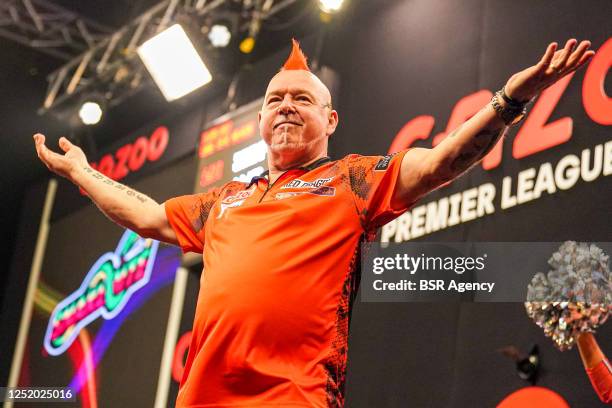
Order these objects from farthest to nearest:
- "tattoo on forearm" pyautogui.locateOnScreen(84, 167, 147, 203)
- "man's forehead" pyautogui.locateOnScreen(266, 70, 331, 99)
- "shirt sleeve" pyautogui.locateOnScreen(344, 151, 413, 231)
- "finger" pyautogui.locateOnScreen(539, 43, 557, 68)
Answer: "tattoo on forearm" pyautogui.locateOnScreen(84, 167, 147, 203), "man's forehead" pyautogui.locateOnScreen(266, 70, 331, 99), "shirt sleeve" pyautogui.locateOnScreen(344, 151, 413, 231), "finger" pyautogui.locateOnScreen(539, 43, 557, 68)

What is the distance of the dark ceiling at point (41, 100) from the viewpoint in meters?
7.24

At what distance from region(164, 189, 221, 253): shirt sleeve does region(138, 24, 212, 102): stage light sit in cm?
457

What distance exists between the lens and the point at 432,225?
5020 millimetres

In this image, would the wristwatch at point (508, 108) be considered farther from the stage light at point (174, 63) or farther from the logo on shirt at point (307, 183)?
the stage light at point (174, 63)

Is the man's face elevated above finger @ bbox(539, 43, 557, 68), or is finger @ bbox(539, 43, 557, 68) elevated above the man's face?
the man's face

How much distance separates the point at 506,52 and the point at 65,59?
4.88m

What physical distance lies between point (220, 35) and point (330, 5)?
115cm

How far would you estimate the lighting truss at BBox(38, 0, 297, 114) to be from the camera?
7.46 metres

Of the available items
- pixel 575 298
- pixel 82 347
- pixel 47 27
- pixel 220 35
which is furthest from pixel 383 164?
pixel 47 27

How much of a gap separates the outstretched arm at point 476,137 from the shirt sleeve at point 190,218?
2.14ft

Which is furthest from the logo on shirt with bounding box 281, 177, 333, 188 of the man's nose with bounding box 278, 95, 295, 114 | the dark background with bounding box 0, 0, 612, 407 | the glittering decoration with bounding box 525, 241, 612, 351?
the dark background with bounding box 0, 0, 612, 407

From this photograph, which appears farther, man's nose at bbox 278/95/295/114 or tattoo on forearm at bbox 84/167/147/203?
tattoo on forearm at bbox 84/167/147/203

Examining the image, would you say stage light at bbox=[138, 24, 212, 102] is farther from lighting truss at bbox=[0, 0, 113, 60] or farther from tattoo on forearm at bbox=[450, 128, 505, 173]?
tattoo on forearm at bbox=[450, 128, 505, 173]

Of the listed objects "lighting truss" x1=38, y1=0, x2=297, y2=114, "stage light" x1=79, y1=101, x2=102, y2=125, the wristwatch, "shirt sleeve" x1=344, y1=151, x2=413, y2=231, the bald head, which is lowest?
"shirt sleeve" x1=344, y1=151, x2=413, y2=231
